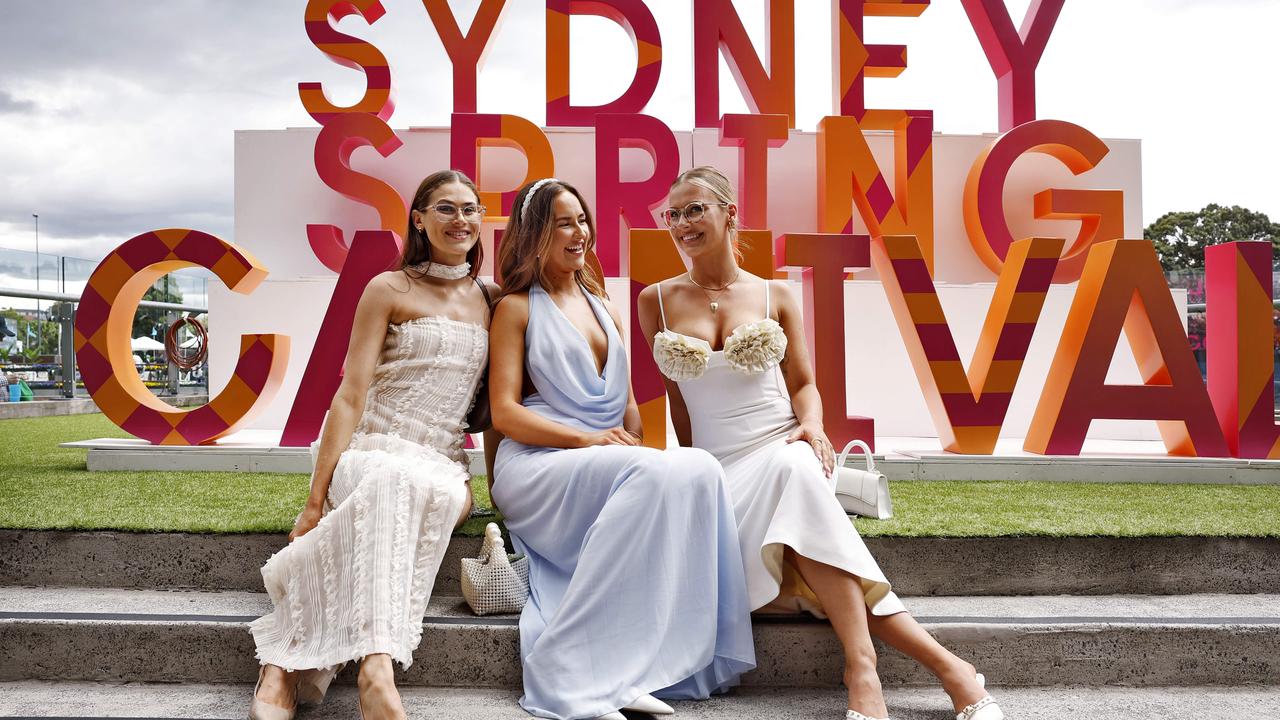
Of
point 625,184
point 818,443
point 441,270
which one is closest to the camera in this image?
point 818,443

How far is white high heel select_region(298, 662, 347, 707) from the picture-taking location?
2487 mm

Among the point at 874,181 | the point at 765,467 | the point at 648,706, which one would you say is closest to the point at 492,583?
the point at 648,706

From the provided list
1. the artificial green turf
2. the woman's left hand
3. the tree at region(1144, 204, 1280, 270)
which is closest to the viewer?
the woman's left hand

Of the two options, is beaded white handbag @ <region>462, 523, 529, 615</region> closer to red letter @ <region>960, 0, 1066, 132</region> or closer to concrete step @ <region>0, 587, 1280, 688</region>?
concrete step @ <region>0, 587, 1280, 688</region>

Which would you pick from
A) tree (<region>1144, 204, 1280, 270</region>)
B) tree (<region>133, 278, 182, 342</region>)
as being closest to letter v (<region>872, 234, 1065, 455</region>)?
tree (<region>133, 278, 182, 342</region>)

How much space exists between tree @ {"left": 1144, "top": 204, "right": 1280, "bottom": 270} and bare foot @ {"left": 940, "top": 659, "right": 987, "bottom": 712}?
38039 millimetres

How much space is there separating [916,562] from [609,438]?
56.1 inches

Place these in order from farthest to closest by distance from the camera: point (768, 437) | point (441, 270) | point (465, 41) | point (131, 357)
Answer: point (465, 41) → point (131, 357) → point (441, 270) → point (768, 437)

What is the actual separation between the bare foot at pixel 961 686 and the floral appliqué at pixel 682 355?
4.38 ft

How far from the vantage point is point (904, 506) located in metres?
4.05

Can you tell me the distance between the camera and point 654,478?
8.49ft

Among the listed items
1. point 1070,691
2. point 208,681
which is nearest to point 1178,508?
point 1070,691

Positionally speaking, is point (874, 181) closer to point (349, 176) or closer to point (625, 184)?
point (625, 184)

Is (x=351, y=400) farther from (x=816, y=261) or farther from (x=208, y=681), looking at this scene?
(x=816, y=261)
